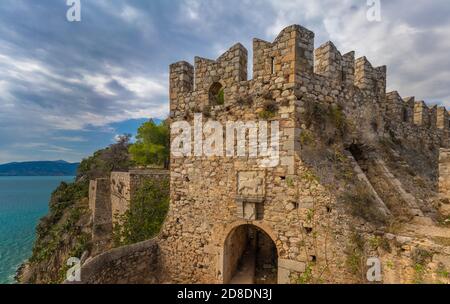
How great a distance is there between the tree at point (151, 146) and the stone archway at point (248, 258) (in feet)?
44.4

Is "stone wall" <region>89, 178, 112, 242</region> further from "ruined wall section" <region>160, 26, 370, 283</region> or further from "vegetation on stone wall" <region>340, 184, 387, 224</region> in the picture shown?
"vegetation on stone wall" <region>340, 184, 387, 224</region>

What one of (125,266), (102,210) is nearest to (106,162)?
(102,210)

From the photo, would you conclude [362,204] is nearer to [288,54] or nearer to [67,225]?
[288,54]

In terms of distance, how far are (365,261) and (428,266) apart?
38.9 inches

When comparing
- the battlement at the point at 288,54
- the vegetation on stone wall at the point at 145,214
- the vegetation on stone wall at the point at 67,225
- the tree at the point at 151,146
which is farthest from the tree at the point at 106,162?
the battlement at the point at 288,54

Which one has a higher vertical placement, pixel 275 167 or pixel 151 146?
pixel 151 146

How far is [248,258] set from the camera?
28.4 feet

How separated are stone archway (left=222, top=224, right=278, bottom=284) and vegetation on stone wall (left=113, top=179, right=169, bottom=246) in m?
3.70

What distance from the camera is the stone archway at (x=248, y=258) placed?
694cm

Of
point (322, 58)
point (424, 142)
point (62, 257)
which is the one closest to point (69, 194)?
point (62, 257)

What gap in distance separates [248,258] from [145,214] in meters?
5.19

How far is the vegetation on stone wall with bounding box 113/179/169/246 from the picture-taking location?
9.87 m

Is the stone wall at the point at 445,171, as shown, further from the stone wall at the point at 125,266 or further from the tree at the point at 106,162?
the tree at the point at 106,162

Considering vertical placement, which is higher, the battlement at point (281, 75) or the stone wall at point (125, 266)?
the battlement at point (281, 75)
